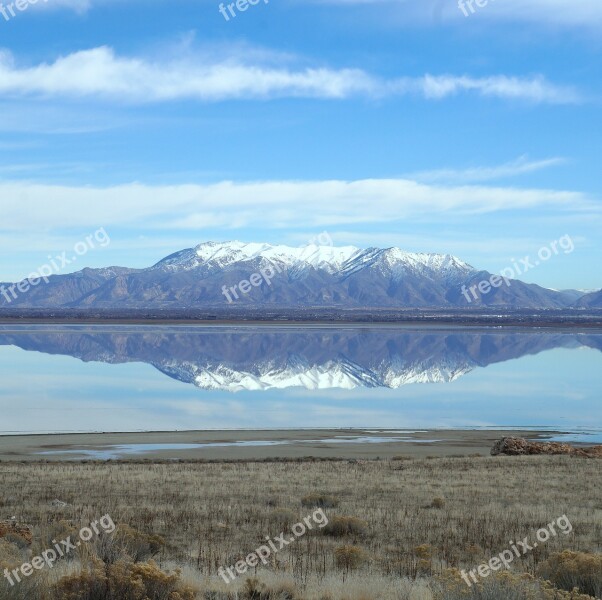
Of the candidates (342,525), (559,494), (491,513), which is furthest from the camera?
(559,494)

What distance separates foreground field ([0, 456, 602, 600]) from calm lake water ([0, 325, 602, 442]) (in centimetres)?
1480

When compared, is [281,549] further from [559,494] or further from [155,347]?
[155,347]

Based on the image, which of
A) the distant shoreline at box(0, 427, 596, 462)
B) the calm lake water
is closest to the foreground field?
the distant shoreline at box(0, 427, 596, 462)

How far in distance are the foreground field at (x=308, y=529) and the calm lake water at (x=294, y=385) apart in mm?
14798

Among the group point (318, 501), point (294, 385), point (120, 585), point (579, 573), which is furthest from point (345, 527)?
point (294, 385)

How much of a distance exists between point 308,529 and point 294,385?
1579 inches

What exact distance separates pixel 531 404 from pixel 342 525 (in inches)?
1305

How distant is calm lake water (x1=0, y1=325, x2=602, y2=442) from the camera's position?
36.7 meters

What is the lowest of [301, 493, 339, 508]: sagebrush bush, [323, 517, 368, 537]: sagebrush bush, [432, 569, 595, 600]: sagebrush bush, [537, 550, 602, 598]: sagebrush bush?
[301, 493, 339, 508]: sagebrush bush

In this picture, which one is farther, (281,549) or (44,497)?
(44,497)

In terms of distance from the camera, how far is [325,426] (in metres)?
35.2

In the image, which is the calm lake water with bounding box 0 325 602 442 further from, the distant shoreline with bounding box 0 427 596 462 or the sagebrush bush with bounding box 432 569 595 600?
the sagebrush bush with bounding box 432 569 595 600

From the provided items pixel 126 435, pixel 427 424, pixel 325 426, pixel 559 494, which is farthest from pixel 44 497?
pixel 427 424

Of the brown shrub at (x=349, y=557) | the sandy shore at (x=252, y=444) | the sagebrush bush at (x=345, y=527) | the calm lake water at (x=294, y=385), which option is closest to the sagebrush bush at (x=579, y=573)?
the brown shrub at (x=349, y=557)
